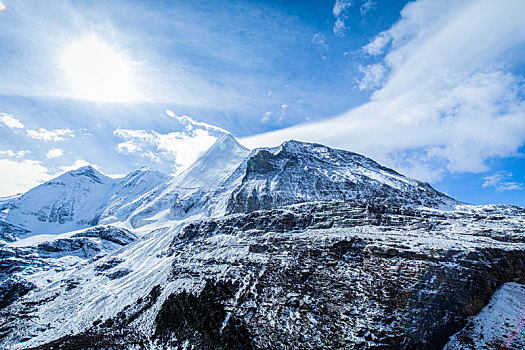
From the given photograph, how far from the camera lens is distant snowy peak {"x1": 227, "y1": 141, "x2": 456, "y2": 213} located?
248 ft

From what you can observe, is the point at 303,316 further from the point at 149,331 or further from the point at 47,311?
the point at 47,311

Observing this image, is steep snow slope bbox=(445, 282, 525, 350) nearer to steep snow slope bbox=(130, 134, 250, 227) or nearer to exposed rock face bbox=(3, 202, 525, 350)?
exposed rock face bbox=(3, 202, 525, 350)

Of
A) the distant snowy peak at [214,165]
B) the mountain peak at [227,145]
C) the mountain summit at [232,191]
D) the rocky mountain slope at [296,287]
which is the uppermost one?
the mountain peak at [227,145]

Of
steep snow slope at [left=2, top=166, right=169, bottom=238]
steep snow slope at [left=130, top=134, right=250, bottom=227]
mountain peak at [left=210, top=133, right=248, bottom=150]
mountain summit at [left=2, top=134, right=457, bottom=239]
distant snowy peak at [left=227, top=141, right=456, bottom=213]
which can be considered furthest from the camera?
mountain peak at [left=210, top=133, right=248, bottom=150]

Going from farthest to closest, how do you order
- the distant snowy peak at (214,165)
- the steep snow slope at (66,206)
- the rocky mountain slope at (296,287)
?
the distant snowy peak at (214,165) → the steep snow slope at (66,206) → the rocky mountain slope at (296,287)

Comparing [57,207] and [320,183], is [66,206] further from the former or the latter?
[320,183]

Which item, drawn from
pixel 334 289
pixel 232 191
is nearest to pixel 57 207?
pixel 232 191

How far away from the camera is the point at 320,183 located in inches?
3344

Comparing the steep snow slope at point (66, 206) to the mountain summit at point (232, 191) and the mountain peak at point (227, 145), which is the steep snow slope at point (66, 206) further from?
the mountain peak at point (227, 145)

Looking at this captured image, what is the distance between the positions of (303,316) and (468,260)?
51.6ft

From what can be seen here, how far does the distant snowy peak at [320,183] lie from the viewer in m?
75.6

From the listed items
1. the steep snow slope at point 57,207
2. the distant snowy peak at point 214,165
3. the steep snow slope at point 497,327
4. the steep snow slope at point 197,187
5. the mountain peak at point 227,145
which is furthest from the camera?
the mountain peak at point 227,145

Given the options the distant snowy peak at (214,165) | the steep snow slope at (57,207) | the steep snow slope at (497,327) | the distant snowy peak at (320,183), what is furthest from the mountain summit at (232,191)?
the steep snow slope at (497,327)

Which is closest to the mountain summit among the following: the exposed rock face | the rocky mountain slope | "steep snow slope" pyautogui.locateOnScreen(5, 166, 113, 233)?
"steep snow slope" pyautogui.locateOnScreen(5, 166, 113, 233)
